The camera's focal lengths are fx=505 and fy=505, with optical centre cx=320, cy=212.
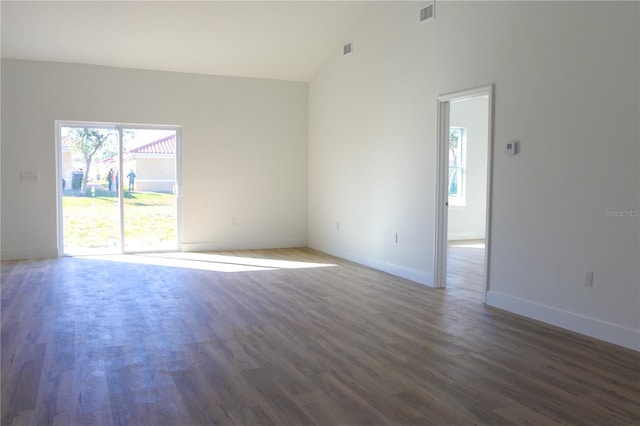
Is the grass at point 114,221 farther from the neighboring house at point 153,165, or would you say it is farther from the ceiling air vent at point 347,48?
the ceiling air vent at point 347,48

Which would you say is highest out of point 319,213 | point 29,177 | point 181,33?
point 181,33

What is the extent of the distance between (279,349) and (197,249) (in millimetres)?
4980

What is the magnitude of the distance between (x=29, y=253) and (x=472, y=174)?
26.3ft

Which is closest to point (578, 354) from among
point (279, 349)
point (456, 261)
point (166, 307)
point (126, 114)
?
point (279, 349)

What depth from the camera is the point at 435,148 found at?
5.63 m

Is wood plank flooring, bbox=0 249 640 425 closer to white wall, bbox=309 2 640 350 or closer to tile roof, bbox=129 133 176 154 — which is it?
white wall, bbox=309 2 640 350

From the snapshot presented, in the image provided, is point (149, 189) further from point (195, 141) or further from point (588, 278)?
point (588, 278)

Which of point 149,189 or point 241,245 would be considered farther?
point 241,245

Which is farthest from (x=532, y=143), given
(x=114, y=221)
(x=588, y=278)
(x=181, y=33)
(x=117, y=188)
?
(x=114, y=221)

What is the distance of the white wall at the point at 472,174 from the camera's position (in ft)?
33.3

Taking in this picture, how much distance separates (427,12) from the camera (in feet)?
18.7

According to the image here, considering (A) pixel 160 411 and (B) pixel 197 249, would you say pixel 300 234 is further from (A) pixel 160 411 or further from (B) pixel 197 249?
(A) pixel 160 411

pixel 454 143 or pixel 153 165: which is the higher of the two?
pixel 454 143

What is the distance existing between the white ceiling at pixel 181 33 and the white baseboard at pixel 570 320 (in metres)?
4.34
